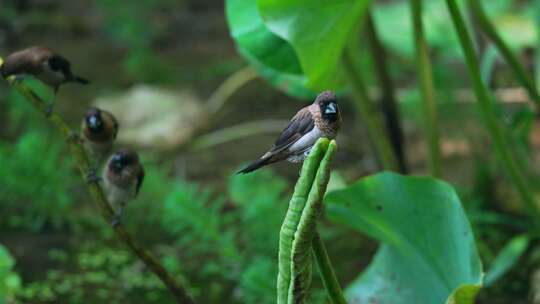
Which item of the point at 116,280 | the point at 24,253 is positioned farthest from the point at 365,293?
the point at 24,253

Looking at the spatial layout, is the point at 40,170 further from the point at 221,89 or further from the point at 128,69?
the point at 128,69

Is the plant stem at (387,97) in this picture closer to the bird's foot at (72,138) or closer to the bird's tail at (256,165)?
the bird's foot at (72,138)

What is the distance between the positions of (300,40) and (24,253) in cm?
145

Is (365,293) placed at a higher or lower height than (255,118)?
higher

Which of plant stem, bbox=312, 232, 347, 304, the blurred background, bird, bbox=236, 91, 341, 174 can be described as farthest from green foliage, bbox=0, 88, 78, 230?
bird, bbox=236, 91, 341, 174

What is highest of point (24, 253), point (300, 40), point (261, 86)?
point (300, 40)

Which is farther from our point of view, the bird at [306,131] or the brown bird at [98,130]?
the brown bird at [98,130]

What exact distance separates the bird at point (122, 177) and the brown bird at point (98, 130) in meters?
0.02

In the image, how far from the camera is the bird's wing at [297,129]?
88 cm

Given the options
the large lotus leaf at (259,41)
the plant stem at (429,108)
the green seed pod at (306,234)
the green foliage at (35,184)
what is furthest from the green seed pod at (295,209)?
the green foliage at (35,184)

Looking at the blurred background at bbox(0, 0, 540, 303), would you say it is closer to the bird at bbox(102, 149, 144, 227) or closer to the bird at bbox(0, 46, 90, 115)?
the bird at bbox(102, 149, 144, 227)

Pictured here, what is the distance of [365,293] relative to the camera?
72.1 inches

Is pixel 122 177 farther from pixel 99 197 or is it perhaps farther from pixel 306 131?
pixel 306 131

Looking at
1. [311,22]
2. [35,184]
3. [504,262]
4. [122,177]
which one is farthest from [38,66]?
[35,184]
